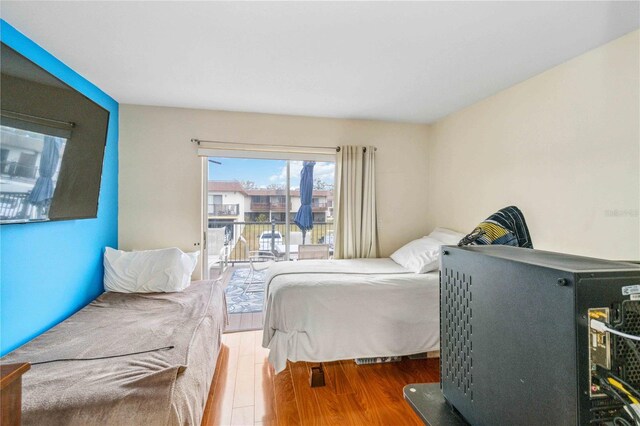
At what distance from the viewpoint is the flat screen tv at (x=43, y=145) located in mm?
1381

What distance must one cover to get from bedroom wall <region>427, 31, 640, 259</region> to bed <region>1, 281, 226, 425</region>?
258 cm

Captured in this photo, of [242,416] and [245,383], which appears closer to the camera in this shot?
[242,416]

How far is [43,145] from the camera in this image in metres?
1.58

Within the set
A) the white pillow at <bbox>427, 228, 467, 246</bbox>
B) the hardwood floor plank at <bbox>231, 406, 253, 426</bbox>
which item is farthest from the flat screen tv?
the white pillow at <bbox>427, 228, 467, 246</bbox>

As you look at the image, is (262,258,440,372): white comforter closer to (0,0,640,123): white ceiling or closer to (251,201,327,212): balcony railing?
(251,201,327,212): balcony railing

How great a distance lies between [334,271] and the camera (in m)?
2.52

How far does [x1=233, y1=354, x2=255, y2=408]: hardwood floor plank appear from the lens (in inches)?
72.4

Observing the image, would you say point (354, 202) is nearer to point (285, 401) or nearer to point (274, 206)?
point (274, 206)

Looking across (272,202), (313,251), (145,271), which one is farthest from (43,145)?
(313,251)

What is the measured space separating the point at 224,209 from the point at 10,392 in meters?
2.63

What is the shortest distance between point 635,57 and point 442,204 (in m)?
1.92

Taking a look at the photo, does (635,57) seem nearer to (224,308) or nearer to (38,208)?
(224,308)

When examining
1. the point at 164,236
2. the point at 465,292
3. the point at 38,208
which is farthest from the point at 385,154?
the point at 38,208

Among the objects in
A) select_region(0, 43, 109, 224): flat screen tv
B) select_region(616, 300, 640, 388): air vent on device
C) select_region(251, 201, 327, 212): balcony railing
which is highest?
select_region(0, 43, 109, 224): flat screen tv
